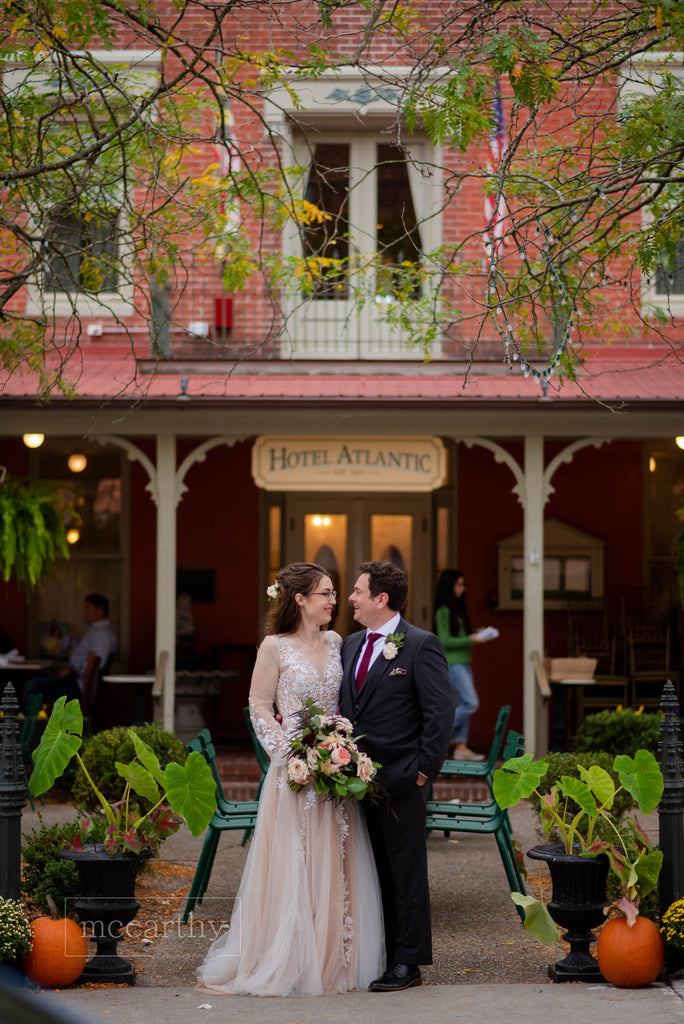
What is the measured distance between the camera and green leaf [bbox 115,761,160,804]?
5.94 meters

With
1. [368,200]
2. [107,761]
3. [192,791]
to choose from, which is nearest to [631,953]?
[192,791]

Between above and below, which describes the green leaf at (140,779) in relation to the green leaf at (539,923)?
above

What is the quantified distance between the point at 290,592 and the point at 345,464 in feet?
18.8

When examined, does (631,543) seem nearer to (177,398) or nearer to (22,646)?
(177,398)

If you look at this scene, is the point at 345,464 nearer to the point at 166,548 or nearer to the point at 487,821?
the point at 166,548

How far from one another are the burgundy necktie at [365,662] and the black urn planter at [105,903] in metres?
1.30

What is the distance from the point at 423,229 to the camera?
1339 centimetres

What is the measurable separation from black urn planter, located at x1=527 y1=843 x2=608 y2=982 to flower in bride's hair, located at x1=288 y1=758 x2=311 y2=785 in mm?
1193

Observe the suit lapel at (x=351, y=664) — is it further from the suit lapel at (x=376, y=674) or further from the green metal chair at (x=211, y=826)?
the green metal chair at (x=211, y=826)

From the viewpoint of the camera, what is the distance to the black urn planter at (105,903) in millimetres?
5605

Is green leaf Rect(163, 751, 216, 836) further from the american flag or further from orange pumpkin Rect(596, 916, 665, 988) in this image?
the american flag

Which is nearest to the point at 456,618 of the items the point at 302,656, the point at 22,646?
the point at 22,646

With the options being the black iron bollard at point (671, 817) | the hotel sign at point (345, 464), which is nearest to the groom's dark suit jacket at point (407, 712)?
the black iron bollard at point (671, 817)

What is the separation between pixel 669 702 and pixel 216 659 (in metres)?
8.26
